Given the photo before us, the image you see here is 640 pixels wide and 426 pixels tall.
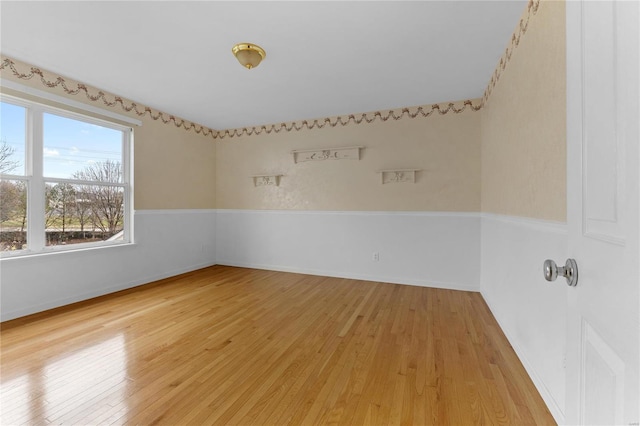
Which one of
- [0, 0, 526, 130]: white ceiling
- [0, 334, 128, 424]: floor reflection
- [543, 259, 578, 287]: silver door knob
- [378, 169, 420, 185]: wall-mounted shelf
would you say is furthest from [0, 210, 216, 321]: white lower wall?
[543, 259, 578, 287]: silver door knob

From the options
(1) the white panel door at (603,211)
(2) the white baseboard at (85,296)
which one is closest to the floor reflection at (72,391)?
(2) the white baseboard at (85,296)

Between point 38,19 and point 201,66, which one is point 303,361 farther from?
point 38,19

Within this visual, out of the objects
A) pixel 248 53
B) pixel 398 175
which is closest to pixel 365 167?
pixel 398 175

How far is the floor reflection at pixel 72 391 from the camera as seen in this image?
1.39 m

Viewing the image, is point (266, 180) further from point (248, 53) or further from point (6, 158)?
point (6, 158)

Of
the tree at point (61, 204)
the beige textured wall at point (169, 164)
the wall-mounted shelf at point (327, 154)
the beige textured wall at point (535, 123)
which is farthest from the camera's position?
A: the wall-mounted shelf at point (327, 154)

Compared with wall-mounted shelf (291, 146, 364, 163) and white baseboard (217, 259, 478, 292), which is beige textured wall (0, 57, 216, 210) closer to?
white baseboard (217, 259, 478, 292)

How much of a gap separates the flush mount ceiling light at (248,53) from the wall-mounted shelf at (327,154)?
1.93 meters

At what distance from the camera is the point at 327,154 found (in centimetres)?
416

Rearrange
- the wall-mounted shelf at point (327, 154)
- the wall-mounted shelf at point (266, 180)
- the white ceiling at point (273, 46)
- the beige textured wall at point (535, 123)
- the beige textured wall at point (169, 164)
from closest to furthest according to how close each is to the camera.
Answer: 1. the beige textured wall at point (535, 123)
2. the white ceiling at point (273, 46)
3. the beige textured wall at point (169, 164)
4. the wall-mounted shelf at point (327, 154)
5. the wall-mounted shelf at point (266, 180)

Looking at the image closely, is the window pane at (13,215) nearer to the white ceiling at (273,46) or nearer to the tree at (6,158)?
the tree at (6,158)

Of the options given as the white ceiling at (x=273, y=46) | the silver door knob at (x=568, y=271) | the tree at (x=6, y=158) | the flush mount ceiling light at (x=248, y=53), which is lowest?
the silver door knob at (x=568, y=271)

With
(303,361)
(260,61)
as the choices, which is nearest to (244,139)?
(260,61)

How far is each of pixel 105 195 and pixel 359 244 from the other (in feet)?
11.3
